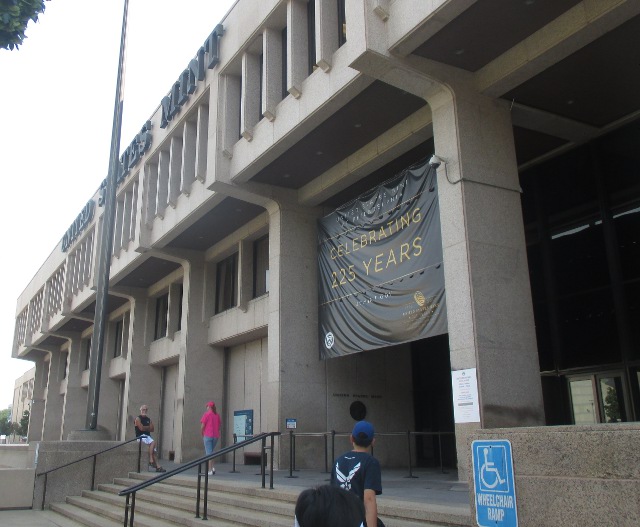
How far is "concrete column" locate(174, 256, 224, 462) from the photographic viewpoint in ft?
68.7

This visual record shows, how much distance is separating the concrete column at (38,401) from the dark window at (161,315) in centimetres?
2317

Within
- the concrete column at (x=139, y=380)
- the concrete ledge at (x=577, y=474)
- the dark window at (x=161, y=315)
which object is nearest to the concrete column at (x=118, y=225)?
the dark window at (x=161, y=315)

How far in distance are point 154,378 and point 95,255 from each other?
20.6 feet

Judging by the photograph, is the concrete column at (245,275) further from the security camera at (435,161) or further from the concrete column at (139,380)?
the security camera at (435,161)

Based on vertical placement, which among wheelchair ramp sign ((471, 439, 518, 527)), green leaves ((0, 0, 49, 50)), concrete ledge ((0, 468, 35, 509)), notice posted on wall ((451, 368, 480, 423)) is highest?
green leaves ((0, 0, 49, 50))

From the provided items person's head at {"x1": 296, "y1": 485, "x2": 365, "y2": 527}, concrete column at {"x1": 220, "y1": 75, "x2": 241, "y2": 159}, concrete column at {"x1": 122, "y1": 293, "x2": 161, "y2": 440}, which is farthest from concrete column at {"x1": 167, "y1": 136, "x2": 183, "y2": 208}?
person's head at {"x1": 296, "y1": 485, "x2": 365, "y2": 527}

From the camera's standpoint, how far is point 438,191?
1155 cm

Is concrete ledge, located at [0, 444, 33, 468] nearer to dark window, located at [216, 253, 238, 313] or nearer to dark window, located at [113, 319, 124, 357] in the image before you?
dark window, located at [113, 319, 124, 357]

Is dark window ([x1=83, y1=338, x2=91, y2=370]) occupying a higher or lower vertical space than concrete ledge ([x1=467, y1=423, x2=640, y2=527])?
higher

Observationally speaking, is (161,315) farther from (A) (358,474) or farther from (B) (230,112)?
(A) (358,474)

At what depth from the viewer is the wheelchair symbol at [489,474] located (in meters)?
6.42

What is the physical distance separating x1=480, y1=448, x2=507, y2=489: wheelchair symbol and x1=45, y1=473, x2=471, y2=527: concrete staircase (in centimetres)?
101

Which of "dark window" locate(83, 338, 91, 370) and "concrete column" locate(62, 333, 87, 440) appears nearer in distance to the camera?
"concrete column" locate(62, 333, 87, 440)

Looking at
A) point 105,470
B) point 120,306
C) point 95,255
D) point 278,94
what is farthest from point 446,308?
point 120,306
